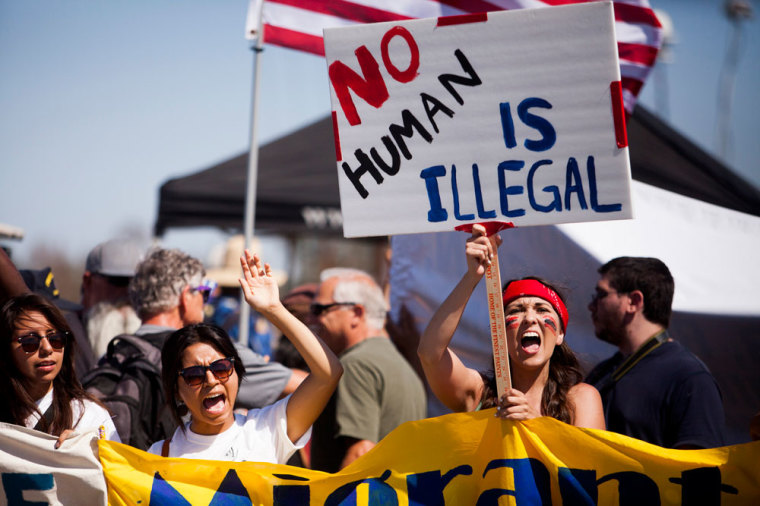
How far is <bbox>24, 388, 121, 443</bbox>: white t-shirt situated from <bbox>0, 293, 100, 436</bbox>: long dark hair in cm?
2

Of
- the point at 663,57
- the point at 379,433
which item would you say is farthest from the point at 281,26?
the point at 663,57

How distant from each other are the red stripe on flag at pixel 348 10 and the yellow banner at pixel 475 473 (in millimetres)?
3430

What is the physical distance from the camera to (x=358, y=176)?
2.99 metres

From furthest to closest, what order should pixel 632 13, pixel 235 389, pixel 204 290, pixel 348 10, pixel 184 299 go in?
1. pixel 348 10
2. pixel 632 13
3. pixel 204 290
4. pixel 184 299
5. pixel 235 389

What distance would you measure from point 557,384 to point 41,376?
194 cm

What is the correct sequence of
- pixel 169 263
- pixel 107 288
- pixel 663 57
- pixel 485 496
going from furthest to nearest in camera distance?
pixel 663 57 < pixel 107 288 < pixel 169 263 < pixel 485 496

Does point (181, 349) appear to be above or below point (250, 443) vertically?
above

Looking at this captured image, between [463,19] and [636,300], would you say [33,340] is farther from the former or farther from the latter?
[636,300]

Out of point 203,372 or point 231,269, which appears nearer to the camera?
point 203,372

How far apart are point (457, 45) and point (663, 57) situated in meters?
24.2

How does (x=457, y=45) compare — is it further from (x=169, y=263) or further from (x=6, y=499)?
(x=6, y=499)

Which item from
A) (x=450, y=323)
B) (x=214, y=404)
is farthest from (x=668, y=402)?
(x=214, y=404)

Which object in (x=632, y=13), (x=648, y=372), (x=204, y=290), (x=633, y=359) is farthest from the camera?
(x=632, y=13)

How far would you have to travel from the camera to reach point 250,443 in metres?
3.04
